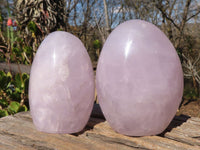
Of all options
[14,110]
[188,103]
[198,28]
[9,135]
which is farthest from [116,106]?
[198,28]

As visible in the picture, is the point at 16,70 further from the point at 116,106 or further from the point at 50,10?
the point at 116,106

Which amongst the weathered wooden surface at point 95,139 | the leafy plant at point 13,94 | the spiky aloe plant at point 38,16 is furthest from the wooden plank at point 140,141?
the spiky aloe plant at point 38,16

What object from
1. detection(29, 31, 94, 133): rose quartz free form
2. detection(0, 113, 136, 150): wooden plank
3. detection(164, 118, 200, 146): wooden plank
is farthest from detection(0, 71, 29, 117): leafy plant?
detection(164, 118, 200, 146): wooden plank

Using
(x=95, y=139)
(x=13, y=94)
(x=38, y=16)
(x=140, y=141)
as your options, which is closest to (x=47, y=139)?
(x=95, y=139)

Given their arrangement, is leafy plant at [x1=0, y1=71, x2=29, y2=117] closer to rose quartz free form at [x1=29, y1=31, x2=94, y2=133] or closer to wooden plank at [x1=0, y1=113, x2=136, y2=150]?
wooden plank at [x1=0, y1=113, x2=136, y2=150]

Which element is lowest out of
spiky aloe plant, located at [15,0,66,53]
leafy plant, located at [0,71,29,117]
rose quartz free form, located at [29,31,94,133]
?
leafy plant, located at [0,71,29,117]

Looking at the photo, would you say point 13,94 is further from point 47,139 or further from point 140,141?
point 140,141
